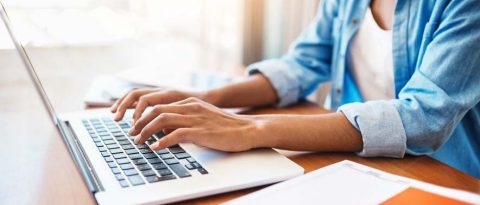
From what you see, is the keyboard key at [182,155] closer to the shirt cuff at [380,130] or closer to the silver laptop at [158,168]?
the silver laptop at [158,168]

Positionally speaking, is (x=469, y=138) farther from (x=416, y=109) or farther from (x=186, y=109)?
(x=186, y=109)

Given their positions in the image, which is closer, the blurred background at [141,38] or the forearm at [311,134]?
the forearm at [311,134]

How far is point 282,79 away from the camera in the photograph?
1033 millimetres

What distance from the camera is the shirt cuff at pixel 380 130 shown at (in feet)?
2.27

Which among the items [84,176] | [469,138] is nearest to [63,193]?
[84,176]

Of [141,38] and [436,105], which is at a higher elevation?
[436,105]

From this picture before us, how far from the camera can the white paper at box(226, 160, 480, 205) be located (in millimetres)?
512

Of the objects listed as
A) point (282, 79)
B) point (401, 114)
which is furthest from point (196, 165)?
point (282, 79)

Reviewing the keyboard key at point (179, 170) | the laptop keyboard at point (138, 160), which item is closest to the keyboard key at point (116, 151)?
the laptop keyboard at point (138, 160)

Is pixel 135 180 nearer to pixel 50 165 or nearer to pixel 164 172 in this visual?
pixel 164 172

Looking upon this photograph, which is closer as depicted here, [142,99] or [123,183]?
[123,183]

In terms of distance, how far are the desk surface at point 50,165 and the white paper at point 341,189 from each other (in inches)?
1.9

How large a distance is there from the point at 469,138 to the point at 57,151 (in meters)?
0.77

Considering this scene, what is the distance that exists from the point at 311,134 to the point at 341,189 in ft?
0.58
